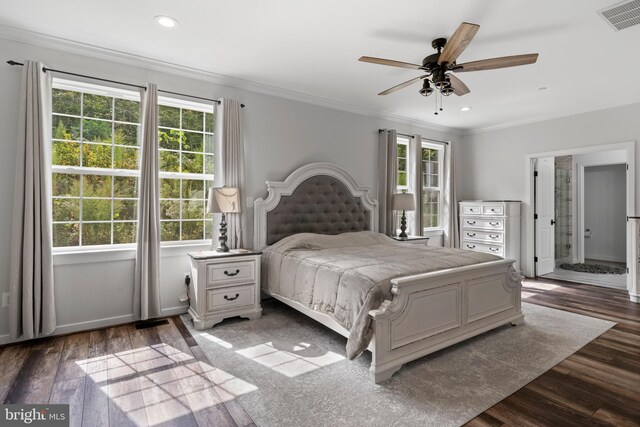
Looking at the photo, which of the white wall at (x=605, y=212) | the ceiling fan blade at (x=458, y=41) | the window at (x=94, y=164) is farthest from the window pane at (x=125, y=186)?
the white wall at (x=605, y=212)

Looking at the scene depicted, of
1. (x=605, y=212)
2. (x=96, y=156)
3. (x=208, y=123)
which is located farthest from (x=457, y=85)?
(x=605, y=212)

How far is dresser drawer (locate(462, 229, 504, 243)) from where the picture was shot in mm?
5484

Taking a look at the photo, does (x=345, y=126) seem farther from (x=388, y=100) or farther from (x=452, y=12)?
(x=452, y=12)

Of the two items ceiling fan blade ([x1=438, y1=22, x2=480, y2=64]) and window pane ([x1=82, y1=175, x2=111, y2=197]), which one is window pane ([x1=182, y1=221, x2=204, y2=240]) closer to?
window pane ([x1=82, y1=175, x2=111, y2=197])

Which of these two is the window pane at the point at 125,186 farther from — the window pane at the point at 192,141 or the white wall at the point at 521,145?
the white wall at the point at 521,145

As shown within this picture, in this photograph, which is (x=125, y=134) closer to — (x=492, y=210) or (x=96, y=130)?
(x=96, y=130)

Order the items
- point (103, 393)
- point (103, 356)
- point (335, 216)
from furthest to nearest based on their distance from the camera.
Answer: point (335, 216) < point (103, 356) < point (103, 393)

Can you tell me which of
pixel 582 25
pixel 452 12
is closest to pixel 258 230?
pixel 452 12

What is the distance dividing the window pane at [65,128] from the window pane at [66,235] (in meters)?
0.84

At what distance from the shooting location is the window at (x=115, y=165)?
316 centimetres

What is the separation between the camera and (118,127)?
339cm

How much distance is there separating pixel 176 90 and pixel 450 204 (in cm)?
477

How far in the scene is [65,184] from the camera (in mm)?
3168

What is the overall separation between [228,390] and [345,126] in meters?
3.81
